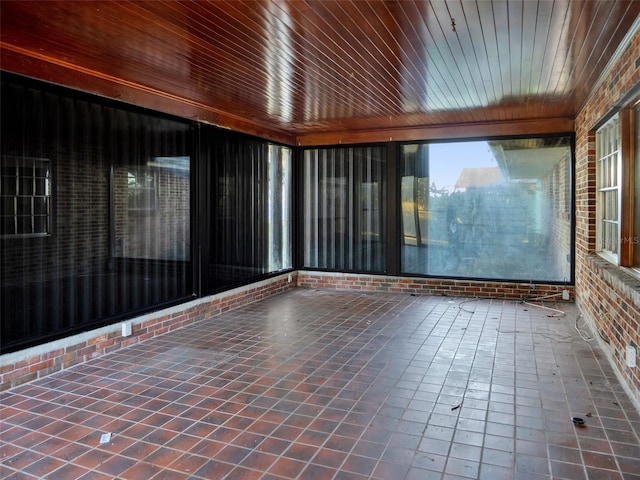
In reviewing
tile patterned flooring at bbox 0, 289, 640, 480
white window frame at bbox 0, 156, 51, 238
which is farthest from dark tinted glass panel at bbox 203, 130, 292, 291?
white window frame at bbox 0, 156, 51, 238

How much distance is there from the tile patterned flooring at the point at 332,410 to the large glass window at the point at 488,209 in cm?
189

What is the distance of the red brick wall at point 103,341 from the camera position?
3.36m

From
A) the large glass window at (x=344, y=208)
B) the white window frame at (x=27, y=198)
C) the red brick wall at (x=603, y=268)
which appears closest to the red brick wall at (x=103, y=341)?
the white window frame at (x=27, y=198)

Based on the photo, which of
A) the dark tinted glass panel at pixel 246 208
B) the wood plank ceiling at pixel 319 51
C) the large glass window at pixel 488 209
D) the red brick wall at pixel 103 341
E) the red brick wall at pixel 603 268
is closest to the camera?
the wood plank ceiling at pixel 319 51

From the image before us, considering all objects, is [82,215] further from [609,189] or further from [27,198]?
[609,189]

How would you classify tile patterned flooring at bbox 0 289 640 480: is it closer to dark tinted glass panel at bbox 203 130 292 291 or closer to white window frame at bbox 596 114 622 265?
white window frame at bbox 596 114 622 265

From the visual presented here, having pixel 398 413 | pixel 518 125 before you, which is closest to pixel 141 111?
pixel 398 413

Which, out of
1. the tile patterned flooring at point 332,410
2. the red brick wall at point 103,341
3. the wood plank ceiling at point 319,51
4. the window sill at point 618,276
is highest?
the wood plank ceiling at point 319,51

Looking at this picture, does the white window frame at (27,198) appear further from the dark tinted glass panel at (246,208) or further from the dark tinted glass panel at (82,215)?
the dark tinted glass panel at (246,208)

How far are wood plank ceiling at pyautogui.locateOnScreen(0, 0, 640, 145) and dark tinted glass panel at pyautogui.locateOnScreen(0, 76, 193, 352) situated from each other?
0.28 metres

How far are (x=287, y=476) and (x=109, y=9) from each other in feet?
9.31

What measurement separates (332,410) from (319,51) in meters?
2.63

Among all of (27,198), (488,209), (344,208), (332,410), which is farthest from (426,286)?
(27,198)

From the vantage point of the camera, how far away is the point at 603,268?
12.9 ft
